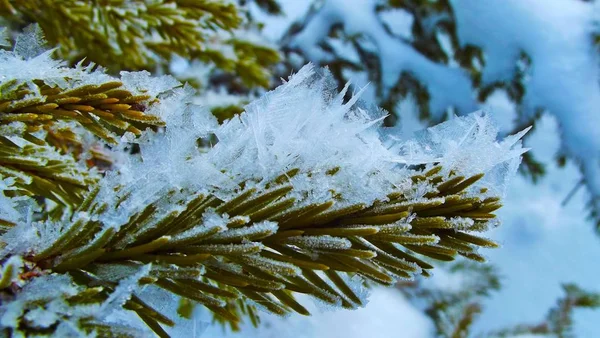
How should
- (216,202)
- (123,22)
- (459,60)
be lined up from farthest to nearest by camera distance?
1. (459,60)
2. (123,22)
3. (216,202)

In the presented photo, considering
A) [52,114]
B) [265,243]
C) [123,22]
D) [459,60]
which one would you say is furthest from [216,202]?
[459,60]

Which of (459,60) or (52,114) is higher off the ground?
(52,114)

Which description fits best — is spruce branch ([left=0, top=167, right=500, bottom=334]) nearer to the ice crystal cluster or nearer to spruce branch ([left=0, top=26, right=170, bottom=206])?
the ice crystal cluster

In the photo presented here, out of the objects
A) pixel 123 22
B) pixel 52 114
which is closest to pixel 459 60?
pixel 123 22

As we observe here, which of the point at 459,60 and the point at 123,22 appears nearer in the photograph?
the point at 123,22

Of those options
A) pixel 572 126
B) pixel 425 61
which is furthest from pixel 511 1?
pixel 572 126

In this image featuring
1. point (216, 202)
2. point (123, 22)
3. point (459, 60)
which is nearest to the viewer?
point (216, 202)

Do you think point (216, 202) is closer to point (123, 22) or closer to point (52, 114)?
point (52, 114)

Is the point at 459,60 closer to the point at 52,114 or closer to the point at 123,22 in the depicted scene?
the point at 123,22

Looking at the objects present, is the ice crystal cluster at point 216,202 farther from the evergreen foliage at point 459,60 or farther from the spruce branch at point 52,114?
the evergreen foliage at point 459,60

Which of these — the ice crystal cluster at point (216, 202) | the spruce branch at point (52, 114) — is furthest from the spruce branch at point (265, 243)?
the spruce branch at point (52, 114)
